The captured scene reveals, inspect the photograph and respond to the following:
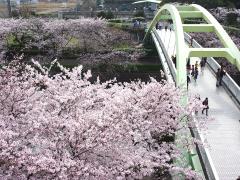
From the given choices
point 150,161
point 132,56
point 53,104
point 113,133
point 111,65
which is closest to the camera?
point 113,133

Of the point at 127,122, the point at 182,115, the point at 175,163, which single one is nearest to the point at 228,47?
the point at 182,115

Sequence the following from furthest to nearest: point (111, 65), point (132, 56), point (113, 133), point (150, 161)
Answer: point (132, 56) → point (111, 65) → point (150, 161) → point (113, 133)

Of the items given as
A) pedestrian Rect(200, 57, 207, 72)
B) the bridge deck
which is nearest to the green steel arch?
the bridge deck

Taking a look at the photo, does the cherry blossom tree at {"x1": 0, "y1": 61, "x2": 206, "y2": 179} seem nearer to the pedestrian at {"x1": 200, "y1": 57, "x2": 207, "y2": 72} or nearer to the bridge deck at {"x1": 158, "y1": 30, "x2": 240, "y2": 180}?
the bridge deck at {"x1": 158, "y1": 30, "x2": 240, "y2": 180}

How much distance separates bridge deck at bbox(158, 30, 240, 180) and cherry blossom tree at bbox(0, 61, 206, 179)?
182 centimetres

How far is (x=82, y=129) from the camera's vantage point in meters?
9.39

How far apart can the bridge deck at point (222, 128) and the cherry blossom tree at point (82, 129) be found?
1.82 m

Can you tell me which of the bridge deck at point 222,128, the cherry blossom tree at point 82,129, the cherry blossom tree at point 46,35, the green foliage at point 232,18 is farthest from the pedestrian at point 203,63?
the green foliage at point 232,18

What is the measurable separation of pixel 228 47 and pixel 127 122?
461 inches

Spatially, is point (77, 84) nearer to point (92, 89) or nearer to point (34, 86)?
point (92, 89)

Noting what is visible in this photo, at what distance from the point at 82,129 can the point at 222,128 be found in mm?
7959

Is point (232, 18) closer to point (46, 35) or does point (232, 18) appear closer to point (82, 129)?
point (46, 35)

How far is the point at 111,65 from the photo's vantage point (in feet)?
101

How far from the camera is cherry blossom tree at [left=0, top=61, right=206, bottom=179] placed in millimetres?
9148
